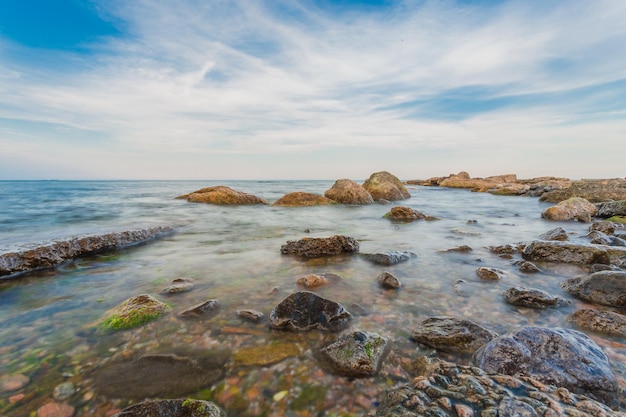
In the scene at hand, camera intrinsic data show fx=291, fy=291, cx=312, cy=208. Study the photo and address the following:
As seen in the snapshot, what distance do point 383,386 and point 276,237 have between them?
659 cm

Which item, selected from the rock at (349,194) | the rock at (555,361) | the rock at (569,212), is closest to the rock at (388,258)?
the rock at (555,361)

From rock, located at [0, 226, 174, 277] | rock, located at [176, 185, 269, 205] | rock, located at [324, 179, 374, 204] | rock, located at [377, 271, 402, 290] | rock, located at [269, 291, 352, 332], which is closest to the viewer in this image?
rock, located at [269, 291, 352, 332]

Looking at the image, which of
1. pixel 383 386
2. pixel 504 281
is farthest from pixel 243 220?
pixel 383 386

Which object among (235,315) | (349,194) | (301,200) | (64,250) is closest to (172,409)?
(235,315)

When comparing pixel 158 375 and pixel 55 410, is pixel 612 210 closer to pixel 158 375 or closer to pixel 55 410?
pixel 158 375

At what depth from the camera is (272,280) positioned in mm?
4703

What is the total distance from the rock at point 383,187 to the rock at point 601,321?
739 inches

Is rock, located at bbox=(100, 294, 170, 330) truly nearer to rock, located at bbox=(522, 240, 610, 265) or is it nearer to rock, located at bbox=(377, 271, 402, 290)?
rock, located at bbox=(377, 271, 402, 290)

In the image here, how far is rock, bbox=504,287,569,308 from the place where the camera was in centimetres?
365

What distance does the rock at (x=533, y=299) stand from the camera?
144 inches

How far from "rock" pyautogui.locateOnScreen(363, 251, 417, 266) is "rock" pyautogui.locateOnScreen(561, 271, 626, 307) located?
8.32 feet

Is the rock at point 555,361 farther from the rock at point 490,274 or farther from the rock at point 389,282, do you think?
the rock at point 490,274

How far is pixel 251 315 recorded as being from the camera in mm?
3344

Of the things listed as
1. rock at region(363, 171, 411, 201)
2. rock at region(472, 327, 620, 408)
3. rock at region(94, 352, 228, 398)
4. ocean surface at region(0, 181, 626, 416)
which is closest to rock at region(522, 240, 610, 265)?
ocean surface at region(0, 181, 626, 416)
